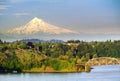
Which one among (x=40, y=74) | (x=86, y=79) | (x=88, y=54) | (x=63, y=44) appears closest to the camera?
(x=86, y=79)

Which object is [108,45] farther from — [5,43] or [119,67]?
[5,43]

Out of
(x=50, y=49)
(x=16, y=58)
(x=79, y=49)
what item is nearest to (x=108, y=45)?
(x=79, y=49)

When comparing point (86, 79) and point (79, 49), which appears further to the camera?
point (79, 49)

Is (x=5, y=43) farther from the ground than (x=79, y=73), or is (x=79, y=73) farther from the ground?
(x=5, y=43)

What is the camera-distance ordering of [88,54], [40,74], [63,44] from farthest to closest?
1. [88,54]
2. [63,44]
3. [40,74]

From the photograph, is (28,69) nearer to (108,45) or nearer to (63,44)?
(63,44)

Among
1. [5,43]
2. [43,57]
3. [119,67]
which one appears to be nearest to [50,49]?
[43,57]
